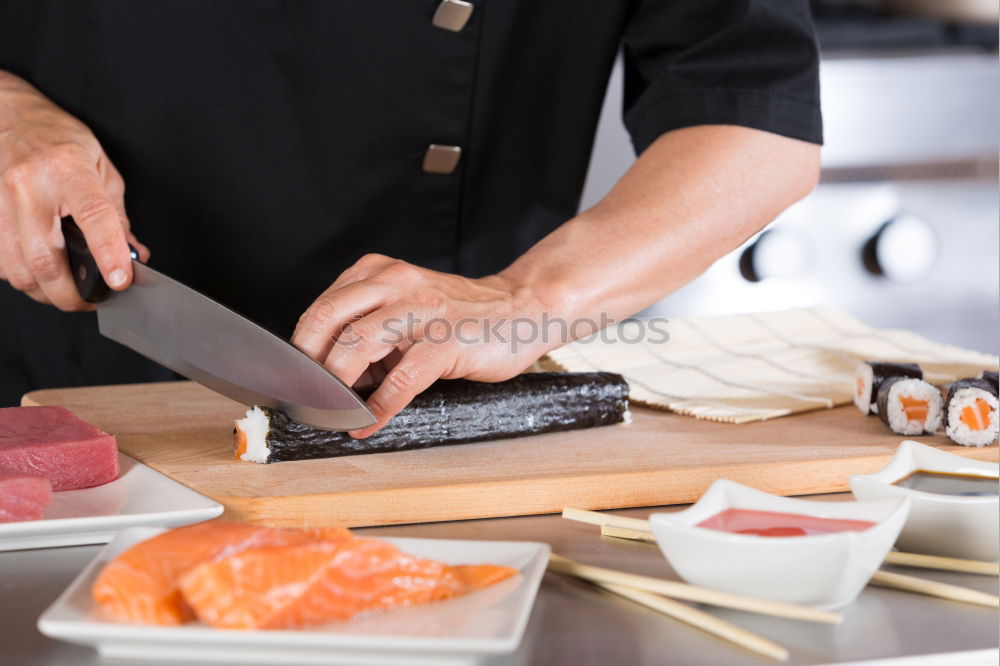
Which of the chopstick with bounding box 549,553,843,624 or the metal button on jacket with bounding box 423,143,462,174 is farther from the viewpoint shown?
the metal button on jacket with bounding box 423,143,462,174

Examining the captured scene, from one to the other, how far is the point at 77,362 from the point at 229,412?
66 cm

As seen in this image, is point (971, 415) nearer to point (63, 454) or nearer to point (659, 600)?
point (659, 600)

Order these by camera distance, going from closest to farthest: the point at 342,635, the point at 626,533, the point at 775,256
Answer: the point at 342,635 → the point at 626,533 → the point at 775,256

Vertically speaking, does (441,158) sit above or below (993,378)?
above

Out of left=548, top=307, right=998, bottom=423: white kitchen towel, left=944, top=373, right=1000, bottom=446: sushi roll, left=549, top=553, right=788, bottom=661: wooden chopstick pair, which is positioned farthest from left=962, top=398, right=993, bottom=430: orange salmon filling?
left=549, top=553, right=788, bottom=661: wooden chopstick pair

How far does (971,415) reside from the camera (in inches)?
57.2

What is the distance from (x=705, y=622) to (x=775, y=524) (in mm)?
129

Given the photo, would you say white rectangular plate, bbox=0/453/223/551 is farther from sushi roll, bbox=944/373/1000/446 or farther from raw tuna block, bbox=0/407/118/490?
sushi roll, bbox=944/373/1000/446

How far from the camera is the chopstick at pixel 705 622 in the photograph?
35.5 inches

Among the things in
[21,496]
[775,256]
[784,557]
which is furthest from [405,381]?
[775,256]

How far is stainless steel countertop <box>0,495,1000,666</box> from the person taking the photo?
3.01ft

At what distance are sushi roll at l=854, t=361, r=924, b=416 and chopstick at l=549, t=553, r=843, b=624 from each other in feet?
2.38

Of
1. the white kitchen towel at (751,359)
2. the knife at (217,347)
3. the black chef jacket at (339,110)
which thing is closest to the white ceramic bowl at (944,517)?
the white kitchen towel at (751,359)

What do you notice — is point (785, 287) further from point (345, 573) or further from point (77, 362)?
point (345, 573)
